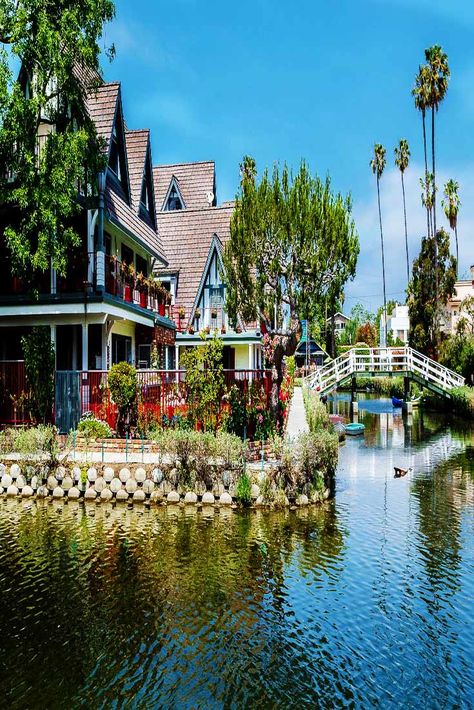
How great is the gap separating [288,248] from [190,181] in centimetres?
2186

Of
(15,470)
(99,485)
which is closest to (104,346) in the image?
(15,470)

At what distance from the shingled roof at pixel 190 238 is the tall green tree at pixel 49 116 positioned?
49.4 feet

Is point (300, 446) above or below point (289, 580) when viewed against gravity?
above

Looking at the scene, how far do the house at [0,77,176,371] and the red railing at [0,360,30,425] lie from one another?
6.11ft

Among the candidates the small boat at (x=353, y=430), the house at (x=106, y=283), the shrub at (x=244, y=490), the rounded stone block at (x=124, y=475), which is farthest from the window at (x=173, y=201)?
the shrub at (x=244, y=490)

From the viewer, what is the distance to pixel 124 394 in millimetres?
18219

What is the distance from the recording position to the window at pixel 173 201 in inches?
1527

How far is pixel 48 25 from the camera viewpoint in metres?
17.6

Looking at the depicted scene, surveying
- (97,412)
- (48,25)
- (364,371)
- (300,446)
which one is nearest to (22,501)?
(97,412)

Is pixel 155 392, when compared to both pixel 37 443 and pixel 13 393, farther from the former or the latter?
pixel 13 393

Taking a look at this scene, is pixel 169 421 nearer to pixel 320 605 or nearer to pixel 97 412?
pixel 97 412

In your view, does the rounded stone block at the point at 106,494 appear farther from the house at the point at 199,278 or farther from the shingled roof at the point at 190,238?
the shingled roof at the point at 190,238

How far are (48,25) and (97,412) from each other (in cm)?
1199

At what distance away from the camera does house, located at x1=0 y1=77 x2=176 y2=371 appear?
2061 cm
